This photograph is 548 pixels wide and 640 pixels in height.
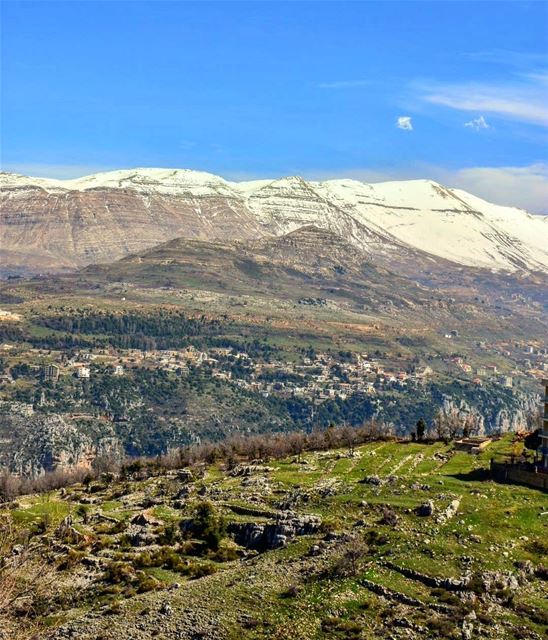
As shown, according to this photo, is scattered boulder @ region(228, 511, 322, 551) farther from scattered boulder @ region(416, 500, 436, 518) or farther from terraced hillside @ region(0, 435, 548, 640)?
scattered boulder @ region(416, 500, 436, 518)

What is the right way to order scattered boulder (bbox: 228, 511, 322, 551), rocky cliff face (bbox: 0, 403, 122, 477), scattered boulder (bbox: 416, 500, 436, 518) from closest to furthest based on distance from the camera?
1. scattered boulder (bbox: 416, 500, 436, 518)
2. scattered boulder (bbox: 228, 511, 322, 551)
3. rocky cliff face (bbox: 0, 403, 122, 477)

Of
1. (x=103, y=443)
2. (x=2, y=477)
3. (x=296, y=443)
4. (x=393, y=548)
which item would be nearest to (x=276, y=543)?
(x=393, y=548)

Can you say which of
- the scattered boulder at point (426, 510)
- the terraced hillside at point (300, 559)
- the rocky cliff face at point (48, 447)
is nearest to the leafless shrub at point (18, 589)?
the terraced hillside at point (300, 559)

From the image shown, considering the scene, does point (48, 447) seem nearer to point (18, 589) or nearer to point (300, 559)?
point (300, 559)

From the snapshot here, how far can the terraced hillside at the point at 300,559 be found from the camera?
43.6 metres

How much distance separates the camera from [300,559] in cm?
5091

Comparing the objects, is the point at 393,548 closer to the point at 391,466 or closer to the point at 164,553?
the point at 164,553

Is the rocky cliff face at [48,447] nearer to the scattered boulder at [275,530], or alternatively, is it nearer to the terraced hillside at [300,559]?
the terraced hillside at [300,559]

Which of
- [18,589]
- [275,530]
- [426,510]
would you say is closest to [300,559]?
[275,530]

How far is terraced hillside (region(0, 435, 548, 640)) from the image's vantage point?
143 feet

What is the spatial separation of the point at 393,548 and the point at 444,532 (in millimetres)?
3472

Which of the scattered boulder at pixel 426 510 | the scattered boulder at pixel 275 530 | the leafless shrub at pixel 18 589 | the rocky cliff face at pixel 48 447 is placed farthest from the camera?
the rocky cliff face at pixel 48 447

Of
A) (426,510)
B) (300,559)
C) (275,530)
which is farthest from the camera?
(275,530)

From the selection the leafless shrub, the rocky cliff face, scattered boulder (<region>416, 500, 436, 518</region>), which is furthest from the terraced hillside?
the rocky cliff face
